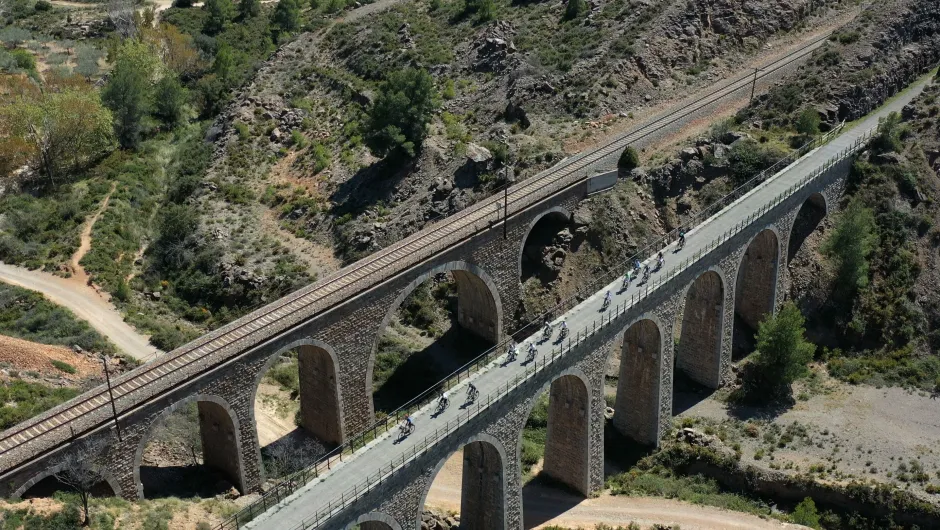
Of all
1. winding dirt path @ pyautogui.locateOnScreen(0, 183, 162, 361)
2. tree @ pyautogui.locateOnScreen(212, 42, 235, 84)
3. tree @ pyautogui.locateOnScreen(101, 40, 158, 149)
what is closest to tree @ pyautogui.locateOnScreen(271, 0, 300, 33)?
tree @ pyautogui.locateOnScreen(212, 42, 235, 84)

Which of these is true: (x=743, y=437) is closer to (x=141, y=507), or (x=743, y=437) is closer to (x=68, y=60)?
(x=141, y=507)

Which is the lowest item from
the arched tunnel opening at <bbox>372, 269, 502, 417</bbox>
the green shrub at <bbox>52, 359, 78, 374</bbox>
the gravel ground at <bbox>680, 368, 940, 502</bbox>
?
the gravel ground at <bbox>680, 368, 940, 502</bbox>

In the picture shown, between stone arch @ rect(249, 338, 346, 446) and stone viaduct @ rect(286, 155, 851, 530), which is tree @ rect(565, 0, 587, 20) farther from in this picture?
stone arch @ rect(249, 338, 346, 446)

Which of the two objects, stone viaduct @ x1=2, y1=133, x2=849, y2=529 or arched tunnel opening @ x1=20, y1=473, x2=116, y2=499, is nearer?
arched tunnel opening @ x1=20, y1=473, x2=116, y2=499

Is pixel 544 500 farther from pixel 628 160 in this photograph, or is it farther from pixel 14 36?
pixel 14 36

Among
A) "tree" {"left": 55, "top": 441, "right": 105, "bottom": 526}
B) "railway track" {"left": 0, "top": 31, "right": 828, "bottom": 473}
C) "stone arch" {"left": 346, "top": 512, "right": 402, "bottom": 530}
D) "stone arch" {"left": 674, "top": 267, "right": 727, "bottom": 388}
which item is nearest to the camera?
"stone arch" {"left": 346, "top": 512, "right": 402, "bottom": 530}

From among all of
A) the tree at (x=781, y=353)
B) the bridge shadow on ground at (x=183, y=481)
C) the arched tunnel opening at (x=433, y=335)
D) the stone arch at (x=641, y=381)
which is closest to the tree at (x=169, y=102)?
the arched tunnel opening at (x=433, y=335)

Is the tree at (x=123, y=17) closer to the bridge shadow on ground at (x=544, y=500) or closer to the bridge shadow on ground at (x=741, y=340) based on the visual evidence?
the bridge shadow on ground at (x=741, y=340)
